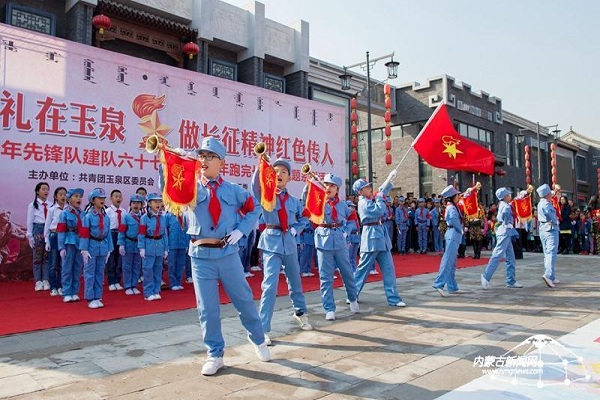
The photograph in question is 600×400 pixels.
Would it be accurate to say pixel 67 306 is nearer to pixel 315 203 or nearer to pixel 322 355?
pixel 315 203

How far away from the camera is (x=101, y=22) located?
33.9 feet

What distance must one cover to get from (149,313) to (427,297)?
4.05m

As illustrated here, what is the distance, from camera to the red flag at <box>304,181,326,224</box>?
18.4 ft

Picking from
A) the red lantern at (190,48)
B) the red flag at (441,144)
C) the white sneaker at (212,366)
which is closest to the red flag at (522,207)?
the red flag at (441,144)

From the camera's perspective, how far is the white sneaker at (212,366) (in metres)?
3.44

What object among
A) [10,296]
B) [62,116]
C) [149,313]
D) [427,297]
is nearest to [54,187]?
[62,116]

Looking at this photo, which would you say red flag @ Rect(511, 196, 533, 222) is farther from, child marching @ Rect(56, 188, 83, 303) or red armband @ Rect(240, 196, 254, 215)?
child marching @ Rect(56, 188, 83, 303)

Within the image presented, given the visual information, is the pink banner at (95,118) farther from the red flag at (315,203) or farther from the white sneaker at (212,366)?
the white sneaker at (212,366)

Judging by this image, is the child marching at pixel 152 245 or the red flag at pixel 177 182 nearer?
the red flag at pixel 177 182

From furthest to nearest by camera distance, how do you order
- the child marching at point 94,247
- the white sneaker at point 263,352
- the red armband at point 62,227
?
1. the red armband at point 62,227
2. the child marching at point 94,247
3. the white sneaker at point 263,352

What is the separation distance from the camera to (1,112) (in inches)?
302

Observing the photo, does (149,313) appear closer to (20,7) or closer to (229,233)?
(229,233)

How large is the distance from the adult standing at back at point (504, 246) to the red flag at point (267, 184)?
4.75m

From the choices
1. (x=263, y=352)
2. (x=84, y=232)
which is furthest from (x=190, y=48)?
(x=263, y=352)
